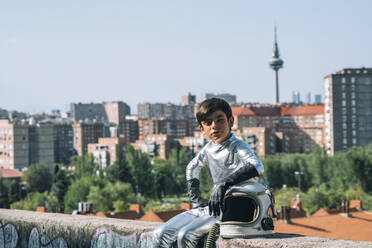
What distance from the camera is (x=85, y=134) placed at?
404ft

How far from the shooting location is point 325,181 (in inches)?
2707

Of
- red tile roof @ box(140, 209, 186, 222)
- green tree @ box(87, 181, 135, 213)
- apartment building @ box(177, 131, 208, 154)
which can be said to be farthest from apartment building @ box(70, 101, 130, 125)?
red tile roof @ box(140, 209, 186, 222)

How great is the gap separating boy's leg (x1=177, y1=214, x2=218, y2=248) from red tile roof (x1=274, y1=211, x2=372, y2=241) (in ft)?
64.8

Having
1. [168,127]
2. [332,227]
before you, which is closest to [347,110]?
[168,127]

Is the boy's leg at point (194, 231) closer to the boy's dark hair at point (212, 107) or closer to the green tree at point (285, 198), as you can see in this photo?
the boy's dark hair at point (212, 107)

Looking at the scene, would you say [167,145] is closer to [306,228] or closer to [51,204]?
[51,204]

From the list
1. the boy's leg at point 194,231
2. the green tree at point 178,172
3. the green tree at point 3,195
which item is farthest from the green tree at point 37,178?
the boy's leg at point 194,231

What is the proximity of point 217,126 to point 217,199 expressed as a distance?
0.46 metres

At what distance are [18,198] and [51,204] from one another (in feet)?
41.6

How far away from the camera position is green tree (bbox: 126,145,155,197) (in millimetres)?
71562

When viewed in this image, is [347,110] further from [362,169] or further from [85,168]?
[85,168]

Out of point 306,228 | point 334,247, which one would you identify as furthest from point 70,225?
point 306,228

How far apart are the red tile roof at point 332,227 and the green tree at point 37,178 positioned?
170 feet

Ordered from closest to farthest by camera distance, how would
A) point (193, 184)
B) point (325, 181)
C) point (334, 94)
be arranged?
point (193, 184) < point (325, 181) < point (334, 94)
